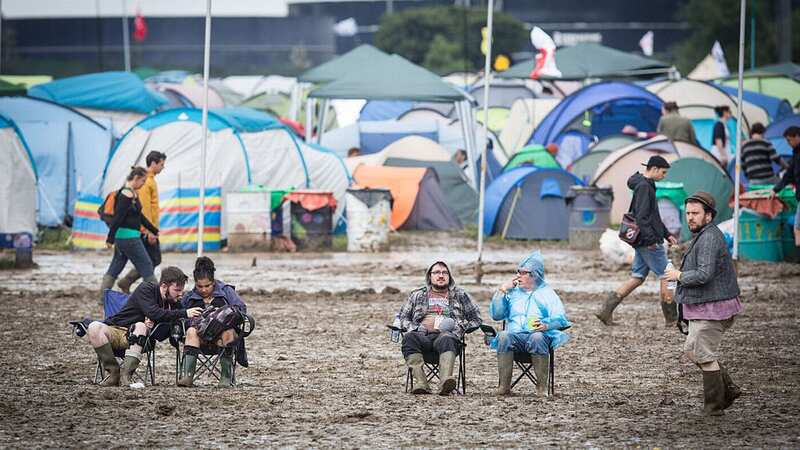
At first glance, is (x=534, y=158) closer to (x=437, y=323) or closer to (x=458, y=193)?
(x=458, y=193)

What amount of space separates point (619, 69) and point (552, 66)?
1971 cm

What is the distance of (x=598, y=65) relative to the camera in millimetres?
40281

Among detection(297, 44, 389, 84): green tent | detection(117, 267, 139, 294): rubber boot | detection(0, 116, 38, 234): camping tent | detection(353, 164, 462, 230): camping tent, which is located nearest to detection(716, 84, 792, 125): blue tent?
detection(297, 44, 389, 84): green tent

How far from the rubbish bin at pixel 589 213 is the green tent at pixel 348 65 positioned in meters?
A: 7.77

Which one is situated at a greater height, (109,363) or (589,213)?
(589,213)

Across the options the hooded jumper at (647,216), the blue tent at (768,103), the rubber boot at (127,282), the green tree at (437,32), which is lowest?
the rubber boot at (127,282)

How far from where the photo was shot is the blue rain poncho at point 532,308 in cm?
1058

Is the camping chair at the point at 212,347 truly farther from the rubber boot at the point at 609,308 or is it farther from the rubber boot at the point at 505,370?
the rubber boot at the point at 609,308

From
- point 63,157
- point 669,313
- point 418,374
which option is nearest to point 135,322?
point 418,374

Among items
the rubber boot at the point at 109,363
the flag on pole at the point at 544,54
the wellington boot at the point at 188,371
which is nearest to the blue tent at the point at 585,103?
the flag on pole at the point at 544,54

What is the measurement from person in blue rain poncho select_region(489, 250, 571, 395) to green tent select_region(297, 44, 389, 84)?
66.7 ft

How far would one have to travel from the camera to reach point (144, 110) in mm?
34938

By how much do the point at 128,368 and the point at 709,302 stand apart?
14.2ft

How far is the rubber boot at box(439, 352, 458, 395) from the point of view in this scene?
10.5 metres
